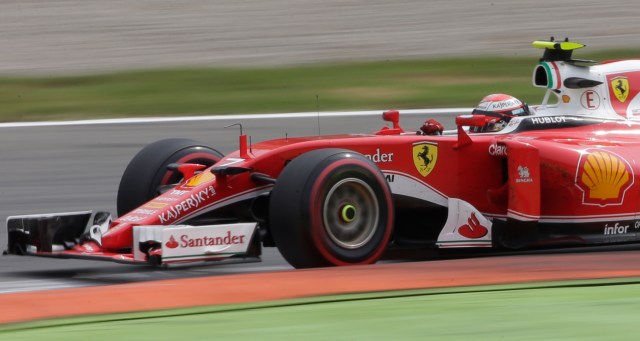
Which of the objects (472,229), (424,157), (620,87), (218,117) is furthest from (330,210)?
(218,117)

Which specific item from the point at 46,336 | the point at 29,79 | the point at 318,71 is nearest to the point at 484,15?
the point at 318,71

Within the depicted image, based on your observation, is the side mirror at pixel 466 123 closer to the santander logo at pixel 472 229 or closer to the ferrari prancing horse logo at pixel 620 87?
the santander logo at pixel 472 229

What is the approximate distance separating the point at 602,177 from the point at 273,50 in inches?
497

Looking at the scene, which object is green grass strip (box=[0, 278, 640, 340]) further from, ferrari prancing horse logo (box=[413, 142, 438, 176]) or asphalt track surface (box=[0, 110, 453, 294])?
asphalt track surface (box=[0, 110, 453, 294])

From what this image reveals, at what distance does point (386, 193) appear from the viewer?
7434 millimetres

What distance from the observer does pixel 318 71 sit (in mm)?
18328

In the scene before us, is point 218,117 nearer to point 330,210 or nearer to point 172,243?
point 330,210

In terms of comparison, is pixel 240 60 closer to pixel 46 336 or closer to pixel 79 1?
pixel 79 1

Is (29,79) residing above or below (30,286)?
above

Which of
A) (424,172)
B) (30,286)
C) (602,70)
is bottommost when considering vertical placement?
(30,286)

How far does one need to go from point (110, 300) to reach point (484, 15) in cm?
1786

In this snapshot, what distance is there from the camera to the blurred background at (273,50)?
16109 mm

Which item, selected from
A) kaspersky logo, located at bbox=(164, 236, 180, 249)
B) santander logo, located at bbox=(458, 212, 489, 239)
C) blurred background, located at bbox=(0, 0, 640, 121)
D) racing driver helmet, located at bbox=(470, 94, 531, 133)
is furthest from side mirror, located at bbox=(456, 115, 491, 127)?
blurred background, located at bbox=(0, 0, 640, 121)

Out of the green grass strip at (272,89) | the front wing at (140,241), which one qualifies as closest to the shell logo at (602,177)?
the front wing at (140,241)
